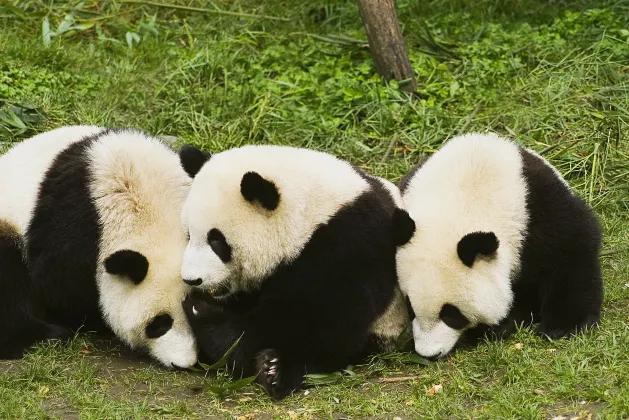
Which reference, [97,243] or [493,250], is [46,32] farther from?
[493,250]

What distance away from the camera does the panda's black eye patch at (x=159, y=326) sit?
19.5 feet

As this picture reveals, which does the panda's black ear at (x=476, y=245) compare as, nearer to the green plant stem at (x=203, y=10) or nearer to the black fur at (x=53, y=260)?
the black fur at (x=53, y=260)

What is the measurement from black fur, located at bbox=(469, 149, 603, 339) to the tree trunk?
3347mm

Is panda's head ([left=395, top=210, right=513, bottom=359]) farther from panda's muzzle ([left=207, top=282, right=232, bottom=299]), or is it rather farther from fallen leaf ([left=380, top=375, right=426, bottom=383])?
panda's muzzle ([left=207, top=282, right=232, bottom=299])

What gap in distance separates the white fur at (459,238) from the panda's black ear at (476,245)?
0.27ft

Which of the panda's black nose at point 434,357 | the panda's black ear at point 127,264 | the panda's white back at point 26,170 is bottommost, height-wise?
the panda's black nose at point 434,357

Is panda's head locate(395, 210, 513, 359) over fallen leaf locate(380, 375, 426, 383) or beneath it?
over

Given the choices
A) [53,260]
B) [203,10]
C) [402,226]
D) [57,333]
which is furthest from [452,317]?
[203,10]

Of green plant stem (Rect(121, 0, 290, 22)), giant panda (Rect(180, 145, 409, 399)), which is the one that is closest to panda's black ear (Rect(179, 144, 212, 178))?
giant panda (Rect(180, 145, 409, 399))

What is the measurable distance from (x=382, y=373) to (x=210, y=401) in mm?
1067

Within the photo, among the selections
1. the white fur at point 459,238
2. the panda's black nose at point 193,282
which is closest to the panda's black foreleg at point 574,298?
the white fur at point 459,238

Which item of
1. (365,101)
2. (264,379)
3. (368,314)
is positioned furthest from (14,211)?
(365,101)

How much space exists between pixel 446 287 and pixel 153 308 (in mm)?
1761

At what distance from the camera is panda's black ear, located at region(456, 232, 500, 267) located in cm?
572
